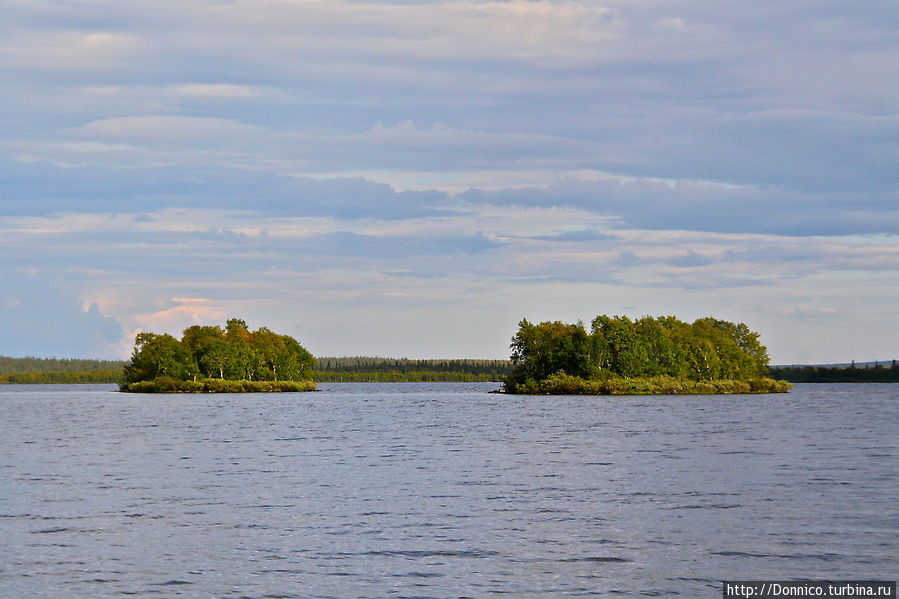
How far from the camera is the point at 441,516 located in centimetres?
3556

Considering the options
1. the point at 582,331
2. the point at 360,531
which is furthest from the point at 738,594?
the point at 582,331

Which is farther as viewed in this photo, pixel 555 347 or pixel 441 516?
pixel 555 347

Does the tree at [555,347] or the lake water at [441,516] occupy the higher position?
the tree at [555,347]

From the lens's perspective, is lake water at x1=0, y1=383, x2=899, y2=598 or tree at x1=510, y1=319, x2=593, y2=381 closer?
lake water at x1=0, y1=383, x2=899, y2=598

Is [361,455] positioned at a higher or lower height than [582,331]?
lower

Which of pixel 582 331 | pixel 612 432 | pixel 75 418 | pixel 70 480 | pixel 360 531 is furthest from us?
pixel 582 331

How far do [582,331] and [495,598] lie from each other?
172 metres

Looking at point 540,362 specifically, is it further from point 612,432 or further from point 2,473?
point 2,473

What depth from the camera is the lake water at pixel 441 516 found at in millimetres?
25812

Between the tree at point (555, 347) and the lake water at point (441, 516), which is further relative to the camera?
the tree at point (555, 347)

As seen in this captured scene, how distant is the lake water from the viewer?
1016 inches

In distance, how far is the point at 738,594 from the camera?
24016 millimetres

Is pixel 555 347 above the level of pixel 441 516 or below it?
above

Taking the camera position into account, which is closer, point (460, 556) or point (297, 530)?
point (460, 556)
